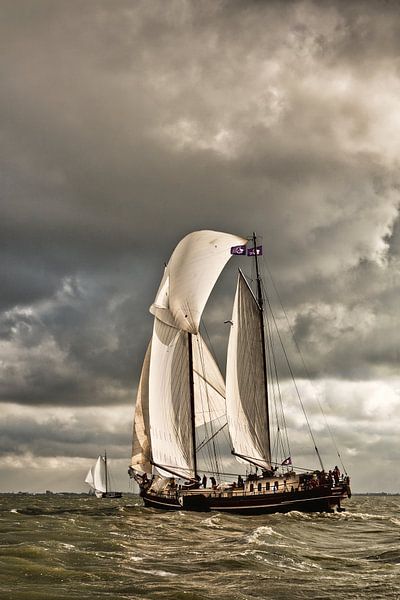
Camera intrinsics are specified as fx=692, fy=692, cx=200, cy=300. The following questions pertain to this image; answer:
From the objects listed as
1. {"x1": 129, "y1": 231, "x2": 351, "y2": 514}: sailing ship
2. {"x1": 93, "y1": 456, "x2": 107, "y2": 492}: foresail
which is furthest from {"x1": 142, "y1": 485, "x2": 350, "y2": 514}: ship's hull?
{"x1": 93, "y1": 456, "x2": 107, "y2": 492}: foresail

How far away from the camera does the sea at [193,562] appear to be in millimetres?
24203

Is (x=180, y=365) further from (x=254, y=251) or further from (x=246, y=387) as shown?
(x=254, y=251)

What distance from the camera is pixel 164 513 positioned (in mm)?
68562

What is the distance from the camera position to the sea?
24203 mm

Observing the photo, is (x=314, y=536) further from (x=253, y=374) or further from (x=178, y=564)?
(x=253, y=374)

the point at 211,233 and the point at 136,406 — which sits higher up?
the point at 211,233

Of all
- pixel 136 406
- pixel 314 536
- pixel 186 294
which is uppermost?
pixel 186 294

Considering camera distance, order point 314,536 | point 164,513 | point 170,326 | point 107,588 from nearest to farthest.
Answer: point 107,588 → point 314,536 → point 164,513 → point 170,326

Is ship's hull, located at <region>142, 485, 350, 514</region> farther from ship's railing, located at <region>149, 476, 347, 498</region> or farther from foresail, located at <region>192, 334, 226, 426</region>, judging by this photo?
foresail, located at <region>192, 334, 226, 426</region>

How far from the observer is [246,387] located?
7144cm

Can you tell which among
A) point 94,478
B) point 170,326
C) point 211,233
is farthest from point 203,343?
point 94,478

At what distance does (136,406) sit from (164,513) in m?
12.5

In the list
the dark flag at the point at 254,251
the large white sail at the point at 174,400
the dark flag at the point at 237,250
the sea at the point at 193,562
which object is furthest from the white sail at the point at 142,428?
the sea at the point at 193,562

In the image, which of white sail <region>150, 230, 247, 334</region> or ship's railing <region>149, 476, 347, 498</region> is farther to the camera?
white sail <region>150, 230, 247, 334</region>
